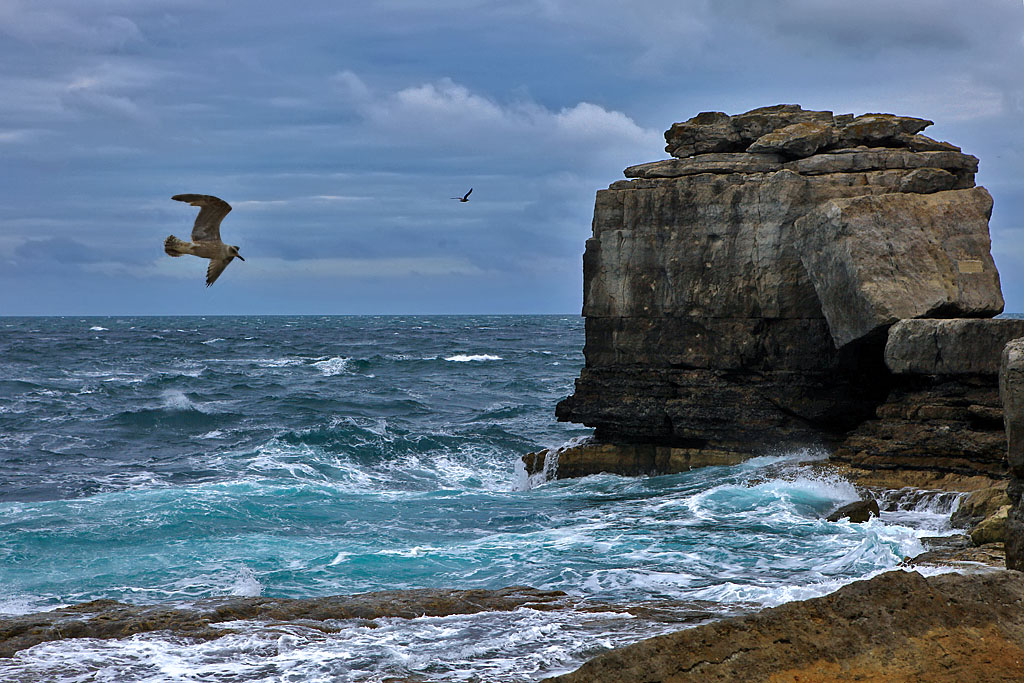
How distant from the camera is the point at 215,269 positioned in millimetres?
10562

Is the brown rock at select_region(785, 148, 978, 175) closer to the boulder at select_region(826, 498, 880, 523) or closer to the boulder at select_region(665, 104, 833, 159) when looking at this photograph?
the boulder at select_region(665, 104, 833, 159)

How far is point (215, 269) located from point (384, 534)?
431 cm

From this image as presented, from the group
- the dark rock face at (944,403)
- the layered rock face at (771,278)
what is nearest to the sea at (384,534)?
the dark rock face at (944,403)

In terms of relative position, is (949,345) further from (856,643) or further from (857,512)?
(856,643)

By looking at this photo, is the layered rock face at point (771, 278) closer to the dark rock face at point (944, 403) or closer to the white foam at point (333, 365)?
the dark rock face at point (944, 403)

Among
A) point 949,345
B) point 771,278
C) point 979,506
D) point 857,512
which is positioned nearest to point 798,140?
point 771,278

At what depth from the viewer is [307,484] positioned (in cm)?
1719

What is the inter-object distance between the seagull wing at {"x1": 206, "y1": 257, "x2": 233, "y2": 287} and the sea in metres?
3.06

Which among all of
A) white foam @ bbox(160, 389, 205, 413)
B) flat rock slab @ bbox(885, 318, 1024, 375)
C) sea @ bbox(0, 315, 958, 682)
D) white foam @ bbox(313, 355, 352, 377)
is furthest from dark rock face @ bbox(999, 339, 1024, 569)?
white foam @ bbox(313, 355, 352, 377)

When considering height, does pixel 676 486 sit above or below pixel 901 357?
below

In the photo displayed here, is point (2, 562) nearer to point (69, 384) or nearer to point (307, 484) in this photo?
point (307, 484)

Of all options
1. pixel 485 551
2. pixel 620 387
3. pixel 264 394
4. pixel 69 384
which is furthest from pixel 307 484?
pixel 69 384

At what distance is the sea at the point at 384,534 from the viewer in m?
7.16

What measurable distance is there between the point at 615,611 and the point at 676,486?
7015 millimetres
